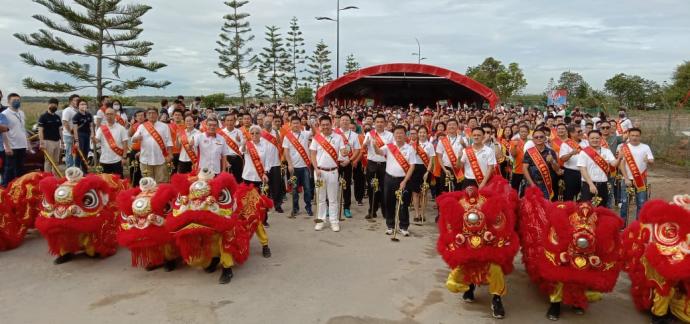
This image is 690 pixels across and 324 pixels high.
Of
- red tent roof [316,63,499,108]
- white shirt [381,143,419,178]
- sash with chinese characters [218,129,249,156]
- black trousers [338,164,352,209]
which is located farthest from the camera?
red tent roof [316,63,499,108]

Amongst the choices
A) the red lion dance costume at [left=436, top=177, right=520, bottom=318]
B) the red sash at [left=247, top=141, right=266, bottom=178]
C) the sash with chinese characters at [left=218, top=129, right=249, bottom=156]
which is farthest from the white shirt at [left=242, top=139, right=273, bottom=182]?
the red lion dance costume at [left=436, top=177, right=520, bottom=318]

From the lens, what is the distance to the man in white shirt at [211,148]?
22.8 ft

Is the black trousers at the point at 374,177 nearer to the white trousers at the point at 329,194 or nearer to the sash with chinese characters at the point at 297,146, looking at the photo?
the white trousers at the point at 329,194

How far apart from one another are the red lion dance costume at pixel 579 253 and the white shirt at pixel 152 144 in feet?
19.5

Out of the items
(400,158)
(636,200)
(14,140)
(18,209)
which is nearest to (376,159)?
(400,158)

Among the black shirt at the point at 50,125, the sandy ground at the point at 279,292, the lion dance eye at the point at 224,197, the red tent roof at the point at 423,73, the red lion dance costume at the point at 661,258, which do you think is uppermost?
the red tent roof at the point at 423,73

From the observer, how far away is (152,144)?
7367 mm

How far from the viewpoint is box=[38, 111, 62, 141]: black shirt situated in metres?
8.69

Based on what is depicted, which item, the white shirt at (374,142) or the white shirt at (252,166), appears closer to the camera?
the white shirt at (252,166)

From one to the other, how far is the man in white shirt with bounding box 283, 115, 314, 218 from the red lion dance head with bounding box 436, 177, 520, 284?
3920mm

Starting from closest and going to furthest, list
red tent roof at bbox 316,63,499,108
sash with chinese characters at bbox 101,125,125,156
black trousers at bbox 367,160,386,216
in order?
sash with chinese characters at bbox 101,125,125,156 → black trousers at bbox 367,160,386,216 → red tent roof at bbox 316,63,499,108

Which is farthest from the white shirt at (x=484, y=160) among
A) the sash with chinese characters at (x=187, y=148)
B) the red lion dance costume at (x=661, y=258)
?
the sash with chinese characters at (x=187, y=148)

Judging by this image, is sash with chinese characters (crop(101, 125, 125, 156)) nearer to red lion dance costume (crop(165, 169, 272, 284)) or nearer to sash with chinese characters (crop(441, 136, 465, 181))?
red lion dance costume (crop(165, 169, 272, 284))

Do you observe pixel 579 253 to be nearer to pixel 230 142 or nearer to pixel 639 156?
pixel 639 156
